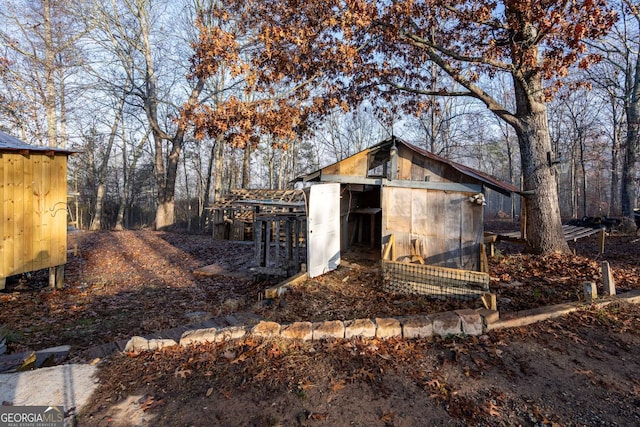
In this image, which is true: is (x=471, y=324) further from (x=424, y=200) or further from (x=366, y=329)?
(x=424, y=200)

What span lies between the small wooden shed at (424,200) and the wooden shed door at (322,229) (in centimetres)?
66

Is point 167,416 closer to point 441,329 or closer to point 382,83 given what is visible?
point 441,329

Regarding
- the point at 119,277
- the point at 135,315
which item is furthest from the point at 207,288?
the point at 119,277

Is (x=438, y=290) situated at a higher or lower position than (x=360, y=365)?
higher

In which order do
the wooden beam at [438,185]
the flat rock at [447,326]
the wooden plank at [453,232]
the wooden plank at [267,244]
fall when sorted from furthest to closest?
the wooden plank at [267,244] → the wooden plank at [453,232] → the wooden beam at [438,185] → the flat rock at [447,326]

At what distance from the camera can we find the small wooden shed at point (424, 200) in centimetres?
679

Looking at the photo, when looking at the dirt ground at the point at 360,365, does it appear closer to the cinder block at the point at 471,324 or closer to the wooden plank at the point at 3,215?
the cinder block at the point at 471,324

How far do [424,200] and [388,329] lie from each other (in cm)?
378

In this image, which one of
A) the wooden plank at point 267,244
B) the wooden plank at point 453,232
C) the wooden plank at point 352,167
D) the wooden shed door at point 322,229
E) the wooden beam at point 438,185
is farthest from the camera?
the wooden plank at point 267,244

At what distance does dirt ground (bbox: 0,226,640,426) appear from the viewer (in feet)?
9.12

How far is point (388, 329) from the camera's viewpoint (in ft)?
13.6

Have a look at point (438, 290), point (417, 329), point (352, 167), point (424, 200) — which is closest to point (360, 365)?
point (417, 329)

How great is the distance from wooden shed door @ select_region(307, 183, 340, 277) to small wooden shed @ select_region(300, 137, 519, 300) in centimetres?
66

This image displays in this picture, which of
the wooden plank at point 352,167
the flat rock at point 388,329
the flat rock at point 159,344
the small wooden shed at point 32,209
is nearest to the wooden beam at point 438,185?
the wooden plank at point 352,167
